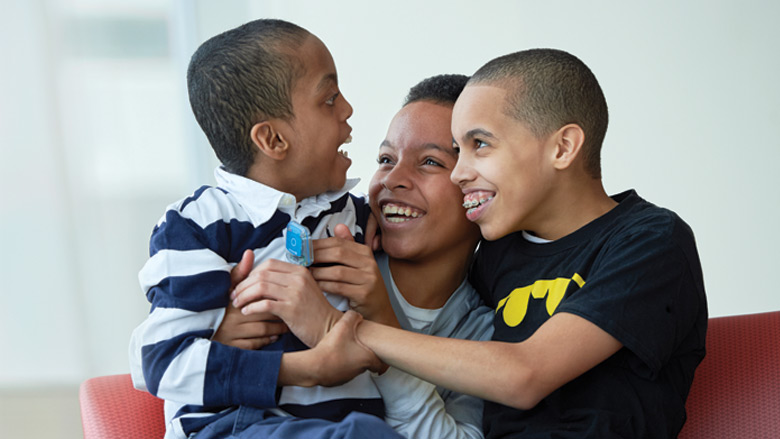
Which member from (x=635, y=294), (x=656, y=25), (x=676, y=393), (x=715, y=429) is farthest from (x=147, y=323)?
(x=656, y=25)

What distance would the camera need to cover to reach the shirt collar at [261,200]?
147 centimetres

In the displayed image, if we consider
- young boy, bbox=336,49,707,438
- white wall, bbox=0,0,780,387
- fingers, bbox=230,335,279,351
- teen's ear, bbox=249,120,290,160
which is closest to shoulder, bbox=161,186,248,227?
teen's ear, bbox=249,120,290,160

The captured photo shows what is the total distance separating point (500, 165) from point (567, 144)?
15cm

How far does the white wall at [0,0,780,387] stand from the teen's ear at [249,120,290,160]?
181cm

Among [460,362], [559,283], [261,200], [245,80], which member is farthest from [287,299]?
[559,283]

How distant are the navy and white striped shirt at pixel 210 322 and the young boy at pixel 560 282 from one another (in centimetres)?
17

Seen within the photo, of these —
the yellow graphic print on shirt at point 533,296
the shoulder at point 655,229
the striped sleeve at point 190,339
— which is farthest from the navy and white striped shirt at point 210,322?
the shoulder at point 655,229

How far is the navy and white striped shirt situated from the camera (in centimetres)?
135

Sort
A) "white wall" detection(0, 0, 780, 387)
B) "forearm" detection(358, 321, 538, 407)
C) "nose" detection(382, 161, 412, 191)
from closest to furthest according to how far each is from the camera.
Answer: "forearm" detection(358, 321, 538, 407) < "nose" detection(382, 161, 412, 191) < "white wall" detection(0, 0, 780, 387)

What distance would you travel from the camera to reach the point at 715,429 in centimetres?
173

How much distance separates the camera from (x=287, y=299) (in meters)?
1.41

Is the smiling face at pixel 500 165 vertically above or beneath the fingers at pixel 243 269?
above

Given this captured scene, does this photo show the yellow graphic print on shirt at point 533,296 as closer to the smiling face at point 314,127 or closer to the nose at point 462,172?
the nose at point 462,172

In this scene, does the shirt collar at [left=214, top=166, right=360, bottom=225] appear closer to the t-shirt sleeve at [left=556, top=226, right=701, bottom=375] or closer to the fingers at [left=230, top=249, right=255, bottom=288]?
the fingers at [left=230, top=249, right=255, bottom=288]
